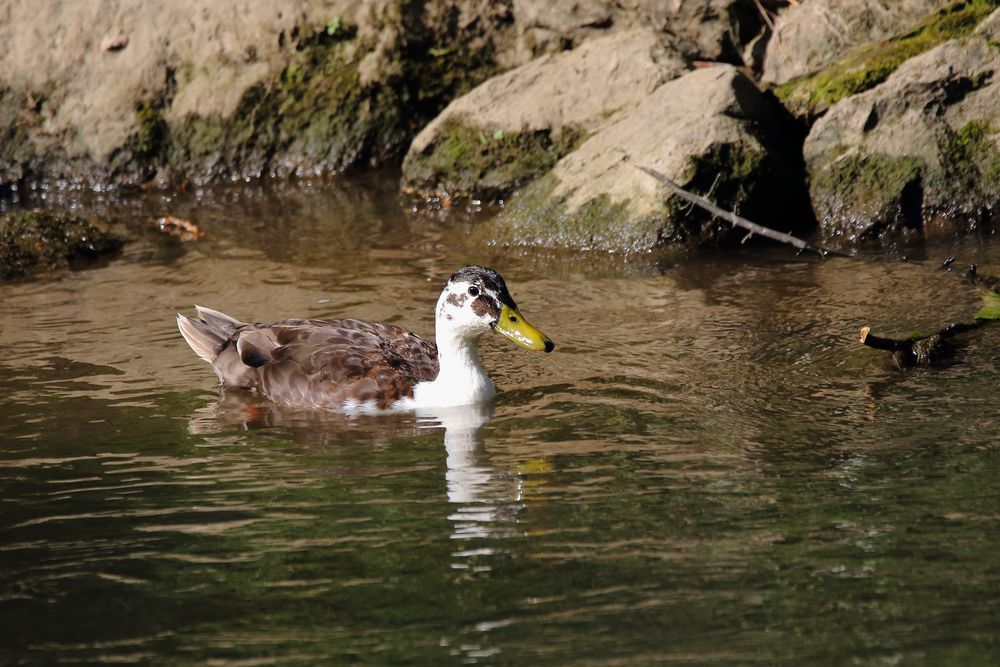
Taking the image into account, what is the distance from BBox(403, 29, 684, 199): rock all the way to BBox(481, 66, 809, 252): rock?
0.58m

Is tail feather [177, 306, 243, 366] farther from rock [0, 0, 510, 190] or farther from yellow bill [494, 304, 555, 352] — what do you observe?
rock [0, 0, 510, 190]

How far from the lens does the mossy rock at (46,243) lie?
1072 centimetres

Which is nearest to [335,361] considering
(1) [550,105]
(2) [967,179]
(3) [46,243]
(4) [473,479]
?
(4) [473,479]

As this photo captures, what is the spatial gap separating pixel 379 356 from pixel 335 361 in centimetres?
27

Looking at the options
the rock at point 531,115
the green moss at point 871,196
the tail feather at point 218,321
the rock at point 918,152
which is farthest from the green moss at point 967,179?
the tail feather at point 218,321

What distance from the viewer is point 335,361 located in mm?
7773

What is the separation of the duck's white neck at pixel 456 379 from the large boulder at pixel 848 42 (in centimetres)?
503

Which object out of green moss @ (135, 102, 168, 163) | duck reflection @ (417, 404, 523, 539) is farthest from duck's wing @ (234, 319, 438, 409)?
green moss @ (135, 102, 168, 163)

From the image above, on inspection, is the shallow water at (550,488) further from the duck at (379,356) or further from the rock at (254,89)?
the rock at (254,89)

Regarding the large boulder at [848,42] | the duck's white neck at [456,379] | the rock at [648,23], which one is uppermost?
the rock at [648,23]

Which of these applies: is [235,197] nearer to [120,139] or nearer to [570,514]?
[120,139]

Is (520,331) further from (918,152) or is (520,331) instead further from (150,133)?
(150,133)

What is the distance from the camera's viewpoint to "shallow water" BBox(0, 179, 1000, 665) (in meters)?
4.62

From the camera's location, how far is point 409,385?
7.69m
